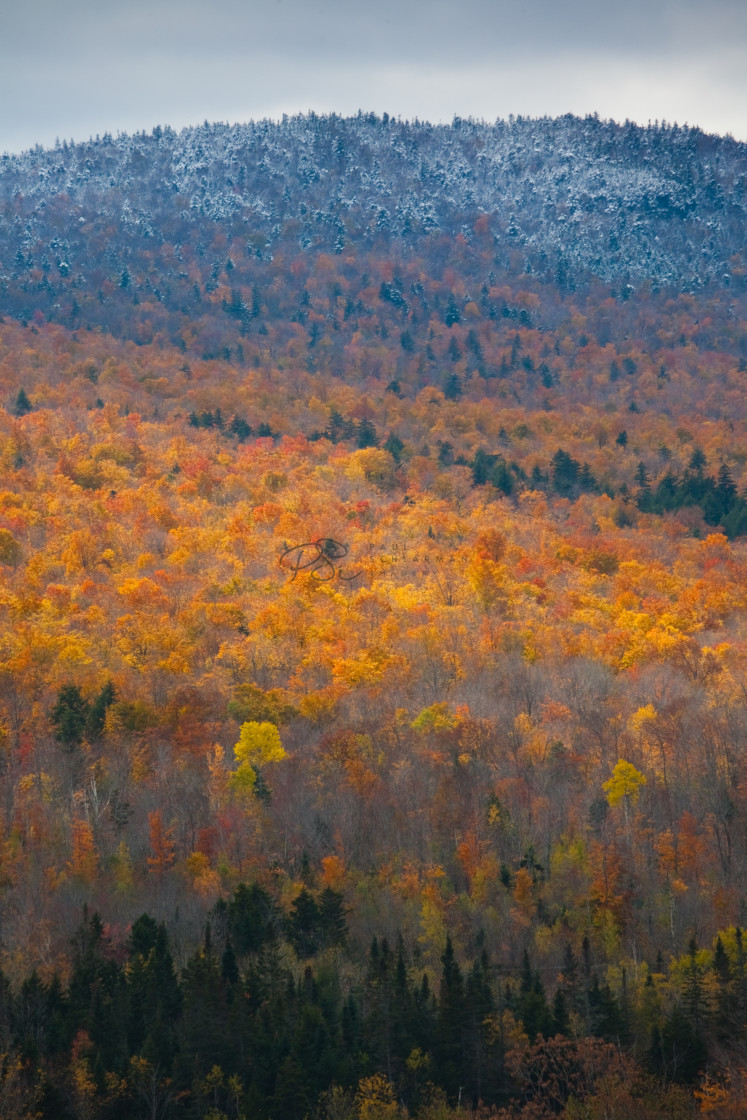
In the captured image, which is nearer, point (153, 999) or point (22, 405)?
point (153, 999)

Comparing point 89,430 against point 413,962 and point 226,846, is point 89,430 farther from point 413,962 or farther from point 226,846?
point 413,962

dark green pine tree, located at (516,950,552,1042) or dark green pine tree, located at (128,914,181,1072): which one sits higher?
dark green pine tree, located at (128,914,181,1072)

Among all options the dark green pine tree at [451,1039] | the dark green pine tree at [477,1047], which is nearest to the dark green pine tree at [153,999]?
the dark green pine tree at [451,1039]

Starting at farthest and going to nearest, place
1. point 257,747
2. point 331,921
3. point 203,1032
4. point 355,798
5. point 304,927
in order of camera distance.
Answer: point 257,747, point 355,798, point 331,921, point 304,927, point 203,1032

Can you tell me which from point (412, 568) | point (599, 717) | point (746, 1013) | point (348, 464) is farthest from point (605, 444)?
point (746, 1013)

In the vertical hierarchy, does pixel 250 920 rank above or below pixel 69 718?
Answer: below

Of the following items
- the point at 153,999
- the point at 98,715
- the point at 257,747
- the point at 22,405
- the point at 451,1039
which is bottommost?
the point at 451,1039

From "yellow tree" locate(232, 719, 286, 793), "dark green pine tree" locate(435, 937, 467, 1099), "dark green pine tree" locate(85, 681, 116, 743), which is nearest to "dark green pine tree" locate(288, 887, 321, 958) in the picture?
"dark green pine tree" locate(435, 937, 467, 1099)

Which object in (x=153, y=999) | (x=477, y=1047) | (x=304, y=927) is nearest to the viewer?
(x=477, y=1047)

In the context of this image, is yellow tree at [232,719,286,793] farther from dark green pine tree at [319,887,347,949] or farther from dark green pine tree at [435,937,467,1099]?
dark green pine tree at [435,937,467,1099]

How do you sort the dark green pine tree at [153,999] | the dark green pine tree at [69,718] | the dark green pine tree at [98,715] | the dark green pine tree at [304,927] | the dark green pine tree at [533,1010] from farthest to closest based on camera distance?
the dark green pine tree at [98,715]
the dark green pine tree at [69,718]
the dark green pine tree at [304,927]
the dark green pine tree at [533,1010]
the dark green pine tree at [153,999]

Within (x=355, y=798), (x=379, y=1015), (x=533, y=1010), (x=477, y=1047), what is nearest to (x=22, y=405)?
(x=355, y=798)

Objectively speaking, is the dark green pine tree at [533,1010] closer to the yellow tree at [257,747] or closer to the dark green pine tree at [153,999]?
the dark green pine tree at [153,999]

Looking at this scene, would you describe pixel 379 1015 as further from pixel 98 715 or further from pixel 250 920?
pixel 98 715
